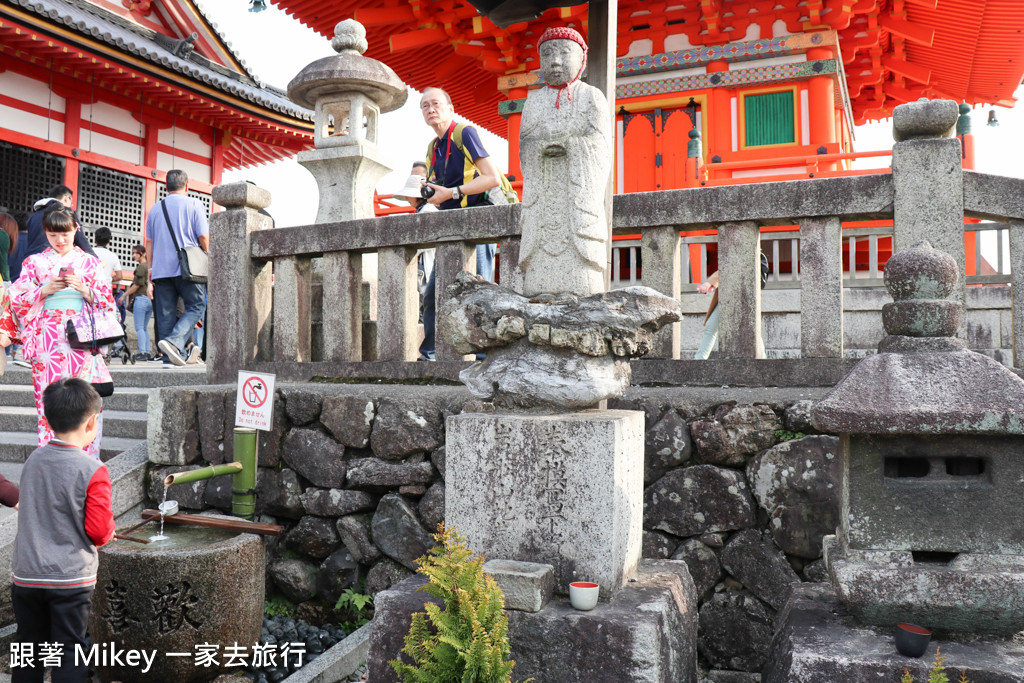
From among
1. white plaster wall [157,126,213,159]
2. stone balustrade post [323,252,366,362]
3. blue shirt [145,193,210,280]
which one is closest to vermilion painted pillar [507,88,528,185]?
blue shirt [145,193,210,280]

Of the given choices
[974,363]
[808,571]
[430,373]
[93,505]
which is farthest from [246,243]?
[974,363]

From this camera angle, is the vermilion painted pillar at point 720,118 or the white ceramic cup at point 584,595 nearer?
the white ceramic cup at point 584,595

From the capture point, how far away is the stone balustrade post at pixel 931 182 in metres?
3.46

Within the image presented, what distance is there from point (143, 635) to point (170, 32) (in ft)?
41.8

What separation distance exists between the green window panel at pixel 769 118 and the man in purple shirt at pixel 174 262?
7.25 m

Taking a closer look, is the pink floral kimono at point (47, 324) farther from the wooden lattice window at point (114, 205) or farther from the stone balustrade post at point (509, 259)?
the wooden lattice window at point (114, 205)

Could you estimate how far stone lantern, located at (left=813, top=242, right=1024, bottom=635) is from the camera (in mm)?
2344

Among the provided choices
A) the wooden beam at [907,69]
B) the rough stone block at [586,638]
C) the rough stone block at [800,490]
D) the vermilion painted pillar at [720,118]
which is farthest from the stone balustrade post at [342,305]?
the wooden beam at [907,69]

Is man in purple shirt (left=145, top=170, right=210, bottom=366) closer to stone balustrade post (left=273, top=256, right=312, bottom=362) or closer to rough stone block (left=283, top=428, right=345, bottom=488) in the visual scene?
stone balustrade post (left=273, top=256, right=312, bottom=362)

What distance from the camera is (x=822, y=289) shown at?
3658 mm

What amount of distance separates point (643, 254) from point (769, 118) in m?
7.01

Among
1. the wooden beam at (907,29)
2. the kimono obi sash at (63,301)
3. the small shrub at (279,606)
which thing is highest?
the wooden beam at (907,29)

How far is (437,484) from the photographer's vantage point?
13.1 ft

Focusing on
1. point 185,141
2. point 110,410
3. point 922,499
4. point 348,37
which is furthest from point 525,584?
point 185,141
